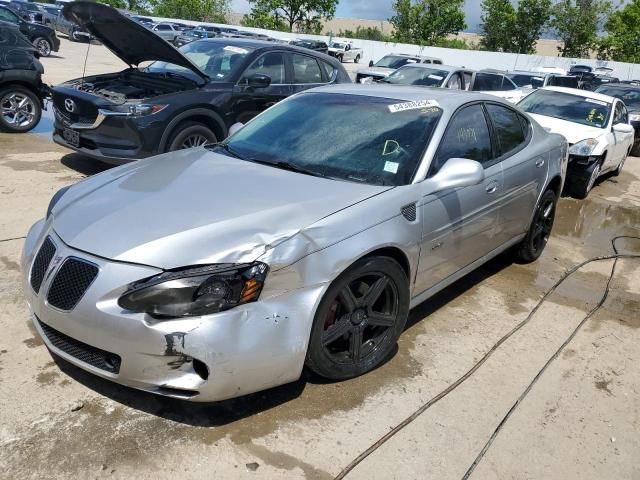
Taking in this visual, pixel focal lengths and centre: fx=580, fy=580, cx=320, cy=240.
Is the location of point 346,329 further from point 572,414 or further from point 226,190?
point 572,414

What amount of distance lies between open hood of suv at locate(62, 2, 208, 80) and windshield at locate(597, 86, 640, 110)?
1166 centimetres

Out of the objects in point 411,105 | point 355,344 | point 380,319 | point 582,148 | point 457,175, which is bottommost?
point 355,344

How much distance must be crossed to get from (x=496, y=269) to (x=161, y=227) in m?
3.56

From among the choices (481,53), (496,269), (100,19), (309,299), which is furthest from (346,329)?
(481,53)

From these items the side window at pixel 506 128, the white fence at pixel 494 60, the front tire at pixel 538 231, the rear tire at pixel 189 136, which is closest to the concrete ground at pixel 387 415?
the front tire at pixel 538 231

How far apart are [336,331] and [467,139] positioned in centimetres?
185

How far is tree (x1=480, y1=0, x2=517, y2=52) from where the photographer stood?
47688mm

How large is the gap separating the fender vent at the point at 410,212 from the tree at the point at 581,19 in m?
48.5

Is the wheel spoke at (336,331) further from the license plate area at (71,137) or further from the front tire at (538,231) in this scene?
the license plate area at (71,137)

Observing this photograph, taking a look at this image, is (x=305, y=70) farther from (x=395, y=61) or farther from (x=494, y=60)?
(x=494, y=60)

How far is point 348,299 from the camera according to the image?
3088 millimetres

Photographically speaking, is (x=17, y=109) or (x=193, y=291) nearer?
(x=193, y=291)

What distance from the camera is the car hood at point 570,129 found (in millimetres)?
8734

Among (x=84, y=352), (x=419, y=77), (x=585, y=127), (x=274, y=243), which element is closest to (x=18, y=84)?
(x=84, y=352)
